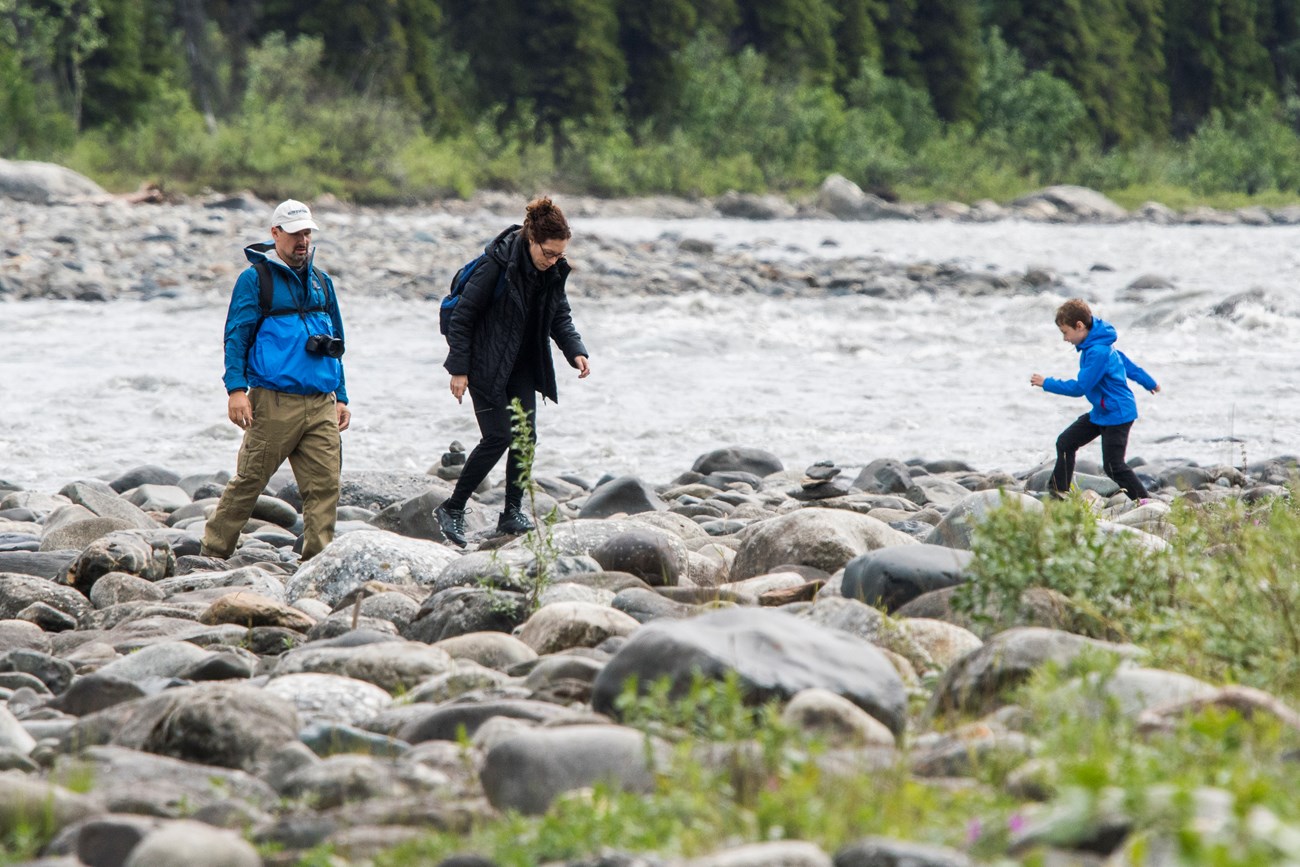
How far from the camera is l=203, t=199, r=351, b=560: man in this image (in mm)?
5977

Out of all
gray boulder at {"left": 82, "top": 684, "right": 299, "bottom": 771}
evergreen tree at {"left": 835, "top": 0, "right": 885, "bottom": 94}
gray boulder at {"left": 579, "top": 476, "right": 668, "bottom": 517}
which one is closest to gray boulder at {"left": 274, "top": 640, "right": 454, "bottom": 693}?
gray boulder at {"left": 82, "top": 684, "right": 299, "bottom": 771}

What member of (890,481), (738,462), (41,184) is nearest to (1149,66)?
(41,184)

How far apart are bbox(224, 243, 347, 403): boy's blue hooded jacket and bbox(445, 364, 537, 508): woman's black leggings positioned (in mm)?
787

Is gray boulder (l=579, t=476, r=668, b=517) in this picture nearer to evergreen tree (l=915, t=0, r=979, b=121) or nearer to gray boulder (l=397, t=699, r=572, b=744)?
gray boulder (l=397, t=699, r=572, b=744)

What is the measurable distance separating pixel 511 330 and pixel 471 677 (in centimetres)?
291

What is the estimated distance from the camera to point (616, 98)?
176 feet

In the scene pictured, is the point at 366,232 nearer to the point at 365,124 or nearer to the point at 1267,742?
the point at 365,124

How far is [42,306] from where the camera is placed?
59.5 feet

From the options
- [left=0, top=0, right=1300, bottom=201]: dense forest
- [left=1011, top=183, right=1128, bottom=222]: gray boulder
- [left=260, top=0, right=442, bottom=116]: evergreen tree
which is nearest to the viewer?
[left=0, top=0, right=1300, bottom=201]: dense forest

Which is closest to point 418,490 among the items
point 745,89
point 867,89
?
point 745,89

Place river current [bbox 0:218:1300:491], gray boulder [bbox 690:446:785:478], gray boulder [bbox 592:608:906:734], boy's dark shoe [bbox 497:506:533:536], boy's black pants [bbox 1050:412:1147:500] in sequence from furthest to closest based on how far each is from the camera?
river current [bbox 0:218:1300:491] → gray boulder [bbox 690:446:785:478] → boy's black pants [bbox 1050:412:1147:500] → boy's dark shoe [bbox 497:506:533:536] → gray boulder [bbox 592:608:906:734]

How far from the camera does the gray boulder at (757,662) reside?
326cm

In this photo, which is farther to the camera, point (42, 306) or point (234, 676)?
point (42, 306)

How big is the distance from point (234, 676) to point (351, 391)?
9.41 meters
